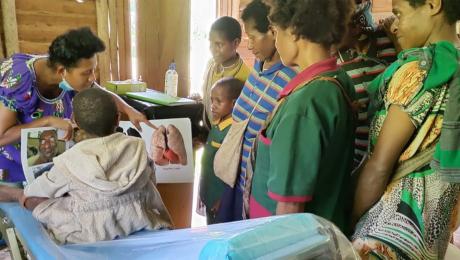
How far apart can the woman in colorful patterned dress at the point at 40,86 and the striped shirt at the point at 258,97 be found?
2.16 ft

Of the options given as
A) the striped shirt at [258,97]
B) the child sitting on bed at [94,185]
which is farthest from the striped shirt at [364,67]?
the child sitting on bed at [94,185]

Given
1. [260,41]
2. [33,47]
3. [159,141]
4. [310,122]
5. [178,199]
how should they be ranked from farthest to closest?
1. [33,47]
2. [178,199]
3. [159,141]
4. [260,41]
5. [310,122]

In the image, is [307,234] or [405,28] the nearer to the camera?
[307,234]

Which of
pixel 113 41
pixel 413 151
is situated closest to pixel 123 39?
pixel 113 41

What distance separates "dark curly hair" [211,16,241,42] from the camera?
1970mm

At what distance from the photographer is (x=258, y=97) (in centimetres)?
144

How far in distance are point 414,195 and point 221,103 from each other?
0.97m

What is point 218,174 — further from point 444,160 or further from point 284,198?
point 444,160

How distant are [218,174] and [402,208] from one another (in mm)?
787

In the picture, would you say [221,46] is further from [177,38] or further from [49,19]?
[49,19]

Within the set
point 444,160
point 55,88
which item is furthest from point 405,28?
point 55,88

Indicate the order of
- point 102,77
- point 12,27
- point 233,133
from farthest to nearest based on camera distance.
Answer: point 102,77
point 12,27
point 233,133

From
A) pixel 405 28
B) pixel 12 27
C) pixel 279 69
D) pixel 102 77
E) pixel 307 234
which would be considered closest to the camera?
pixel 307 234

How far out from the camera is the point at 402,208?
0.97 meters
